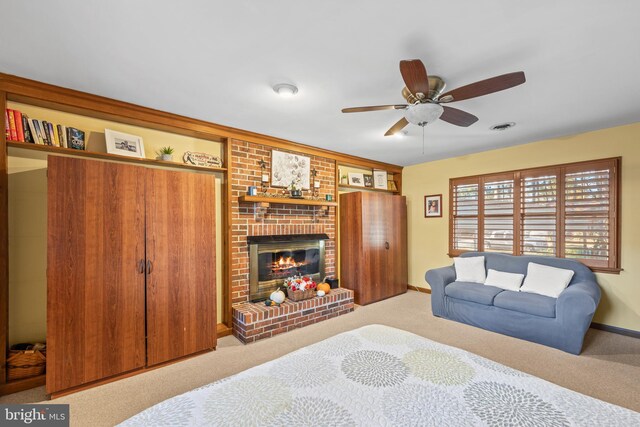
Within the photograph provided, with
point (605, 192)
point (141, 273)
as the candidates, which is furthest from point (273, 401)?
point (605, 192)

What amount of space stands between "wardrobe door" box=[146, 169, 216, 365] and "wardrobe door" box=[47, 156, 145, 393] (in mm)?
99

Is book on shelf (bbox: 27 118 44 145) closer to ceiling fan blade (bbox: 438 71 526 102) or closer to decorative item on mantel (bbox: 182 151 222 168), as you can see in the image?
decorative item on mantel (bbox: 182 151 222 168)

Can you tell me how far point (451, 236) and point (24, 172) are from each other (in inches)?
222

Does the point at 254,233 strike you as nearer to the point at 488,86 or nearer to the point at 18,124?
the point at 18,124

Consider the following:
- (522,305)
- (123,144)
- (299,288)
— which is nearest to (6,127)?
(123,144)

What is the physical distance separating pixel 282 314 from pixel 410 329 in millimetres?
1645

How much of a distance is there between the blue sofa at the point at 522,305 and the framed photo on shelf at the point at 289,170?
2397 mm

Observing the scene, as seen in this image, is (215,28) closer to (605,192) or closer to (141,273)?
(141,273)

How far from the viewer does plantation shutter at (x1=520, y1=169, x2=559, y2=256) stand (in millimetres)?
3918

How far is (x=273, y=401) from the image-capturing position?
115cm

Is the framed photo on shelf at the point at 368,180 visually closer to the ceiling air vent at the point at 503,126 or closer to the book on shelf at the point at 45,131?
the ceiling air vent at the point at 503,126

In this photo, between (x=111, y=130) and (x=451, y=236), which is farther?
(x=451, y=236)

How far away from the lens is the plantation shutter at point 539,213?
392 cm

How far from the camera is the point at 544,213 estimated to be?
13.1 feet
